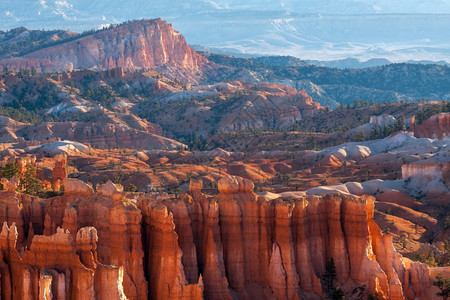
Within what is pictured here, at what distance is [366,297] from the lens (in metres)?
43.1

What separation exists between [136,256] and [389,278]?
12678 millimetres

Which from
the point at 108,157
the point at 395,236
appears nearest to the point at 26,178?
the point at 395,236

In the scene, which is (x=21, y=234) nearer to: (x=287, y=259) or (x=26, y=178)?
(x=287, y=259)

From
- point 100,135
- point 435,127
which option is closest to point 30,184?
point 435,127

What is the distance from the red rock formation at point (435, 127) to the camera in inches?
5591

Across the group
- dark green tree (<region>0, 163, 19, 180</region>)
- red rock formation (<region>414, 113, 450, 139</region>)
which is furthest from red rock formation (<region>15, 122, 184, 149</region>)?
dark green tree (<region>0, 163, 19, 180</region>)

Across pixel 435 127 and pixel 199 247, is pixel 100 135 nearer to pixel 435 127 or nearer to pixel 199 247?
pixel 435 127

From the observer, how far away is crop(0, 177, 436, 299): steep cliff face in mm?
36719

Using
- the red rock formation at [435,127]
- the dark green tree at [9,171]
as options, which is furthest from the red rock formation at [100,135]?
the dark green tree at [9,171]

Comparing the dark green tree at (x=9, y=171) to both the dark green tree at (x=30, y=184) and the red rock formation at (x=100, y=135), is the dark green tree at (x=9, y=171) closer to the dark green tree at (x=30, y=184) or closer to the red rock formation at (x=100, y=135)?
the dark green tree at (x=30, y=184)

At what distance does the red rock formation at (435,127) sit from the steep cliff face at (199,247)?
97148mm

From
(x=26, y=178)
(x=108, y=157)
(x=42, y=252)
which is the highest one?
(x=42, y=252)

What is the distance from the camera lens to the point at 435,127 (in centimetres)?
14412

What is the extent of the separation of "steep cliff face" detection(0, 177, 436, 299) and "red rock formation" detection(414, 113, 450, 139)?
9715 centimetres
